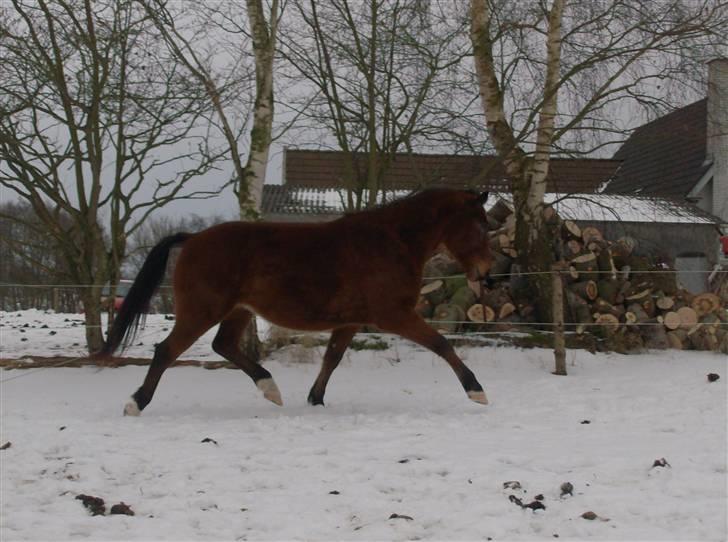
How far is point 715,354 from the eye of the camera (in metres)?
8.03

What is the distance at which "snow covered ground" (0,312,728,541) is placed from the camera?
8.85 feet

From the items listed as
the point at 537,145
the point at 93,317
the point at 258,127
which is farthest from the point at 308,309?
the point at 537,145

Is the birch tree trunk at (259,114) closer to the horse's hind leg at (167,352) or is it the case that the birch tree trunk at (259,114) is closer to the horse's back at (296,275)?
the horse's back at (296,275)

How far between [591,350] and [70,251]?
658 cm

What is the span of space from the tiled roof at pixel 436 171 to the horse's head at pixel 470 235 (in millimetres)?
2947

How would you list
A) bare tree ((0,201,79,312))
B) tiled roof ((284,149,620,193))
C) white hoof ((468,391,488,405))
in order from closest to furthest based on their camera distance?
white hoof ((468,391,488,405)), tiled roof ((284,149,620,193)), bare tree ((0,201,79,312))

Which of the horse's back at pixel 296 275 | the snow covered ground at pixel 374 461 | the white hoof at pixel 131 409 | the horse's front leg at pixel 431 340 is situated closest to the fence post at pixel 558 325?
the snow covered ground at pixel 374 461

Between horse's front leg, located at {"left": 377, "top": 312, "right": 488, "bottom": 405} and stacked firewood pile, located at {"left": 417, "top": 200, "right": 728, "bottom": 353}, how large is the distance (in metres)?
3.14

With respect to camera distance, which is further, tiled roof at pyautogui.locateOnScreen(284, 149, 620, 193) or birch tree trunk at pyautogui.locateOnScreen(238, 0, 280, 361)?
tiled roof at pyautogui.locateOnScreen(284, 149, 620, 193)

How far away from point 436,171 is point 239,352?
190 inches

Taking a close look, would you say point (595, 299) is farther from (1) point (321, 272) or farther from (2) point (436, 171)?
(1) point (321, 272)

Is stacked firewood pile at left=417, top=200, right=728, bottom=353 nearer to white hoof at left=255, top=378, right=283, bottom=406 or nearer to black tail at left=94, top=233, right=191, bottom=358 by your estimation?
white hoof at left=255, top=378, right=283, bottom=406

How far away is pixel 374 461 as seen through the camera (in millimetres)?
3578

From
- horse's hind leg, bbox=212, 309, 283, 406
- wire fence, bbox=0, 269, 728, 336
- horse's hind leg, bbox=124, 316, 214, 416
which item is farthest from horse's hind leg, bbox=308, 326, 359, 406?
wire fence, bbox=0, 269, 728, 336
